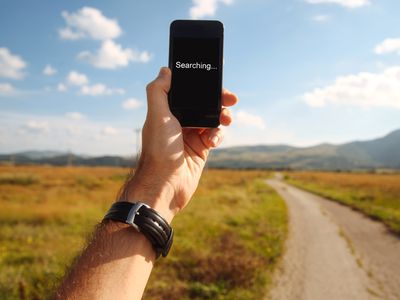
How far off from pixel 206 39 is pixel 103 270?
5.57 feet

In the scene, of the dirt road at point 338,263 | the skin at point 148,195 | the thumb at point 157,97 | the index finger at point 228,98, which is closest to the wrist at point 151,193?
the skin at point 148,195

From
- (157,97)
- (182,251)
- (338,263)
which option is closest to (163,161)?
(157,97)

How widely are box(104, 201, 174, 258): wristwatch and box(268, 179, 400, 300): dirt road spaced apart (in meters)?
5.88

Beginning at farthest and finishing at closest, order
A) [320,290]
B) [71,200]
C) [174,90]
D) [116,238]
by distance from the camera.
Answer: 1. [71,200]
2. [320,290]
3. [174,90]
4. [116,238]

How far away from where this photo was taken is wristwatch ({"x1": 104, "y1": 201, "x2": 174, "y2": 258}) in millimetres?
1878

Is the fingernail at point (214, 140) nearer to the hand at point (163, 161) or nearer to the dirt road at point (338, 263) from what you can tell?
the hand at point (163, 161)

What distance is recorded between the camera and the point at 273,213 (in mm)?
18312

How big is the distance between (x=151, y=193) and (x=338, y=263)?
8.59 metres

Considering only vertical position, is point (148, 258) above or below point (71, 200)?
above

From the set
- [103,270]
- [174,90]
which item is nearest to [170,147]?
[174,90]

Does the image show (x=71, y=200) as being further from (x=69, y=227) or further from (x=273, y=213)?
(x=273, y=213)

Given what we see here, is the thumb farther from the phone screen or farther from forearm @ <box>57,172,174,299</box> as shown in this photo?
forearm @ <box>57,172,174,299</box>

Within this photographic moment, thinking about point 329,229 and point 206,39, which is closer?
point 206,39

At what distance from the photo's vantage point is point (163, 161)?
7.30 feet
